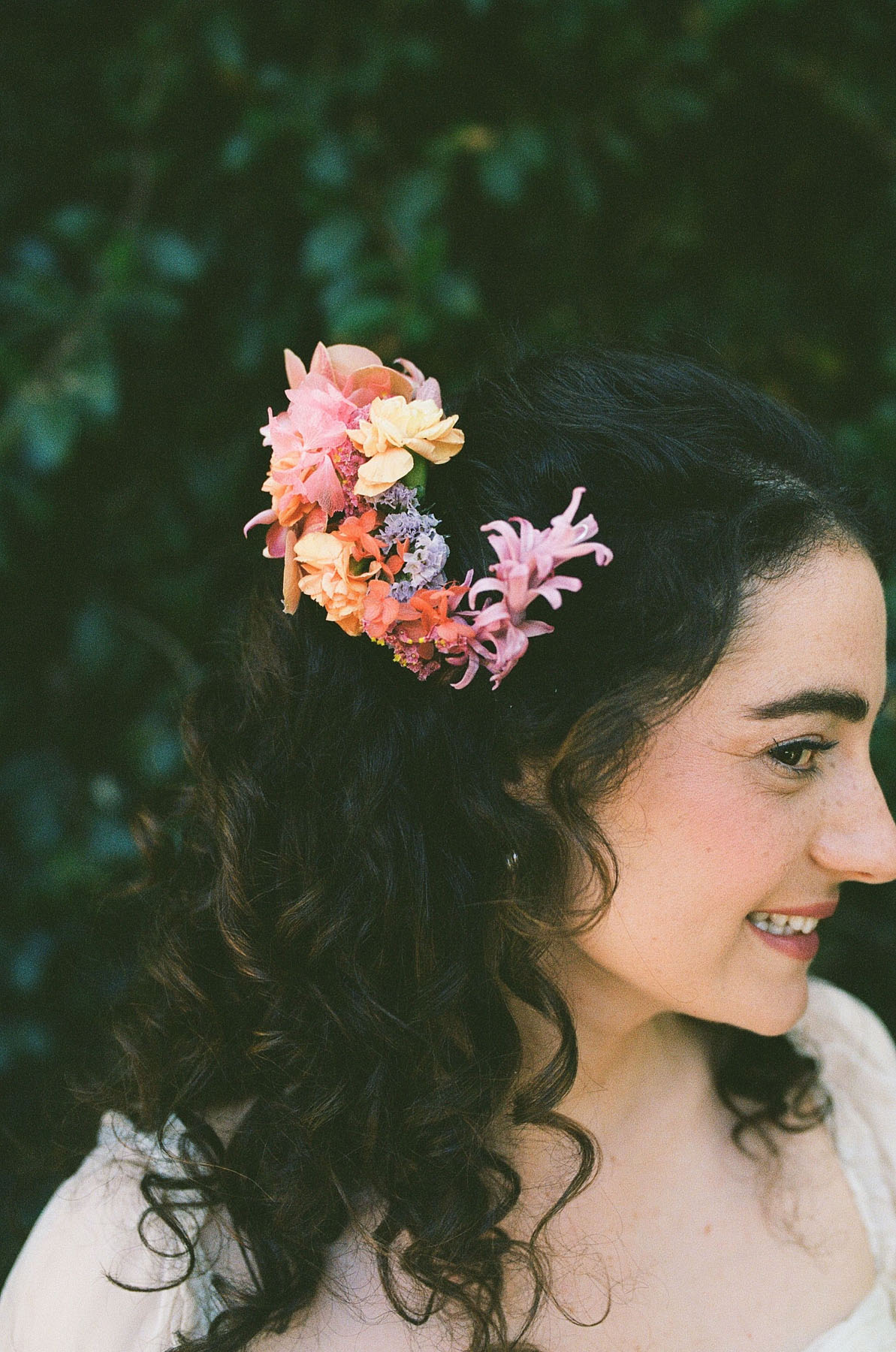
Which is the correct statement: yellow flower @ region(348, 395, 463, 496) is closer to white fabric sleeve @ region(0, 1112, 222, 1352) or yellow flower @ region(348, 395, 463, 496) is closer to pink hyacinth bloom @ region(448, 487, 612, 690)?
pink hyacinth bloom @ region(448, 487, 612, 690)

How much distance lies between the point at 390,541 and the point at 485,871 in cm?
39

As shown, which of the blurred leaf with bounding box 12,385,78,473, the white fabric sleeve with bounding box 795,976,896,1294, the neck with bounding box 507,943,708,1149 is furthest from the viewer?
the blurred leaf with bounding box 12,385,78,473

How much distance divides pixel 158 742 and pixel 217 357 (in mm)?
793

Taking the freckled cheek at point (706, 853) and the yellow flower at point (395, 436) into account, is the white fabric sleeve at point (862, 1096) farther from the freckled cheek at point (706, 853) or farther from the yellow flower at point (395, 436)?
the yellow flower at point (395, 436)

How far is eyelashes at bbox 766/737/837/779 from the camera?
1.08m

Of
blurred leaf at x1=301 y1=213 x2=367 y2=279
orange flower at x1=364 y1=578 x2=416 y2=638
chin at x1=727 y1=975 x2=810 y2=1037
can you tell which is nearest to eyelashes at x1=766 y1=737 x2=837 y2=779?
chin at x1=727 y1=975 x2=810 y2=1037

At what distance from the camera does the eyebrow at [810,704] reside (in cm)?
105

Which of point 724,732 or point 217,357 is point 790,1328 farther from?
point 217,357

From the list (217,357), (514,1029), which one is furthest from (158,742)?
→ (514,1029)

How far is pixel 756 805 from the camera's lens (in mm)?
1070

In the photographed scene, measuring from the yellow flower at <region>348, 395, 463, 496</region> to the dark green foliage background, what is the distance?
556 mm

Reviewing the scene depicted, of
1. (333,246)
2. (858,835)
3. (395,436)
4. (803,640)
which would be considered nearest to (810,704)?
(803,640)

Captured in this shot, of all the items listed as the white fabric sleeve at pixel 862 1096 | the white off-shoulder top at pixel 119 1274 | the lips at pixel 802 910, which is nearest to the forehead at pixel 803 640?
the lips at pixel 802 910

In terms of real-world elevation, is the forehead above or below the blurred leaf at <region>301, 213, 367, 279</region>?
below
